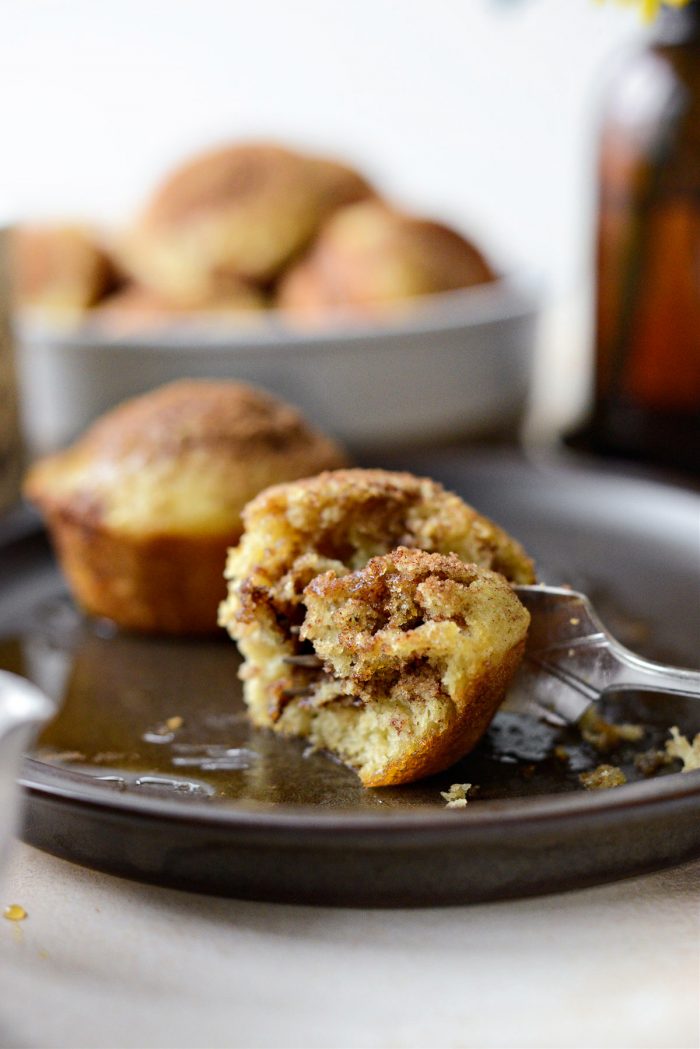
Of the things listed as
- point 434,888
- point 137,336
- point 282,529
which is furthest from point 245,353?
point 434,888

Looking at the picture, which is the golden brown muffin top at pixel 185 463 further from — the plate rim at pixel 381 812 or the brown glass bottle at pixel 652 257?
the brown glass bottle at pixel 652 257

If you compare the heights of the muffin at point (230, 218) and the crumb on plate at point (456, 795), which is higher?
the muffin at point (230, 218)

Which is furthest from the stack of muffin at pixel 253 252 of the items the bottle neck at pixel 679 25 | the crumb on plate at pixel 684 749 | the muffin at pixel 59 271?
the crumb on plate at pixel 684 749

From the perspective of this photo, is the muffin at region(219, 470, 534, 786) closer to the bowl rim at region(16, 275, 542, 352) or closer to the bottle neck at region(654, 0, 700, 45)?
the bowl rim at region(16, 275, 542, 352)

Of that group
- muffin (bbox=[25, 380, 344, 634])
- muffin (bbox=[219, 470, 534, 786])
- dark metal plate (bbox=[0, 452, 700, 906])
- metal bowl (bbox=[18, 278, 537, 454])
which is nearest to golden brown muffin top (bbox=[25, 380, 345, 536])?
muffin (bbox=[25, 380, 344, 634])

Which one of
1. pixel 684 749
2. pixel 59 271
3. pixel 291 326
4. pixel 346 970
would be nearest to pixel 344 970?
pixel 346 970

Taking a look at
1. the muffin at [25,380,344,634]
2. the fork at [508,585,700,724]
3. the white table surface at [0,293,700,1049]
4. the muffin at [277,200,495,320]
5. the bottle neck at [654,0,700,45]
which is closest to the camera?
the white table surface at [0,293,700,1049]

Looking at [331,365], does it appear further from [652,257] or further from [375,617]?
[375,617]
